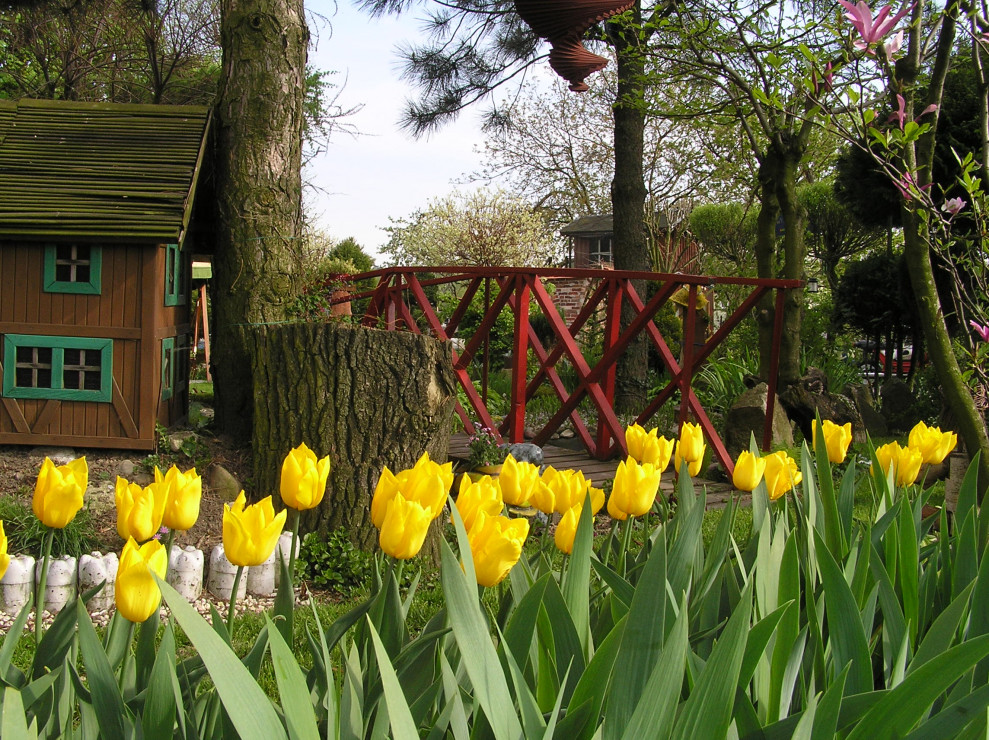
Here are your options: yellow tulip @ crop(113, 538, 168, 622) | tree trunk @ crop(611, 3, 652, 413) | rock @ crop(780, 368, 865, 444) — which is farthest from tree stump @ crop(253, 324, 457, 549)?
tree trunk @ crop(611, 3, 652, 413)

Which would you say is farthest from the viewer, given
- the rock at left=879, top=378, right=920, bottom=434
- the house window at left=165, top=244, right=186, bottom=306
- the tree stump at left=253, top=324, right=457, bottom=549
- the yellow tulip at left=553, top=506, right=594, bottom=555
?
the rock at left=879, top=378, right=920, bottom=434

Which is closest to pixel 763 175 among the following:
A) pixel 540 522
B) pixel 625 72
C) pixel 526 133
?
pixel 625 72

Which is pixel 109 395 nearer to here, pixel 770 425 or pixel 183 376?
pixel 183 376

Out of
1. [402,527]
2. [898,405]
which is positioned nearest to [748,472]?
[402,527]

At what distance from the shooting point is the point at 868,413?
819 cm

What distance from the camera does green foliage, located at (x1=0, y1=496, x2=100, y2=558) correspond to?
12.0 feet

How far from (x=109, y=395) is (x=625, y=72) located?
5669 millimetres

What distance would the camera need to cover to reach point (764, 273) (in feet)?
23.2

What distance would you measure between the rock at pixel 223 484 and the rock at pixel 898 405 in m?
6.54

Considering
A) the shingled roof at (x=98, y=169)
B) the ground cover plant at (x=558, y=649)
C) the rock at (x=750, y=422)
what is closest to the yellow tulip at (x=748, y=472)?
the ground cover plant at (x=558, y=649)

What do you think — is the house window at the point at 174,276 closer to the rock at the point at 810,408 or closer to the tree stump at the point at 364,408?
the tree stump at the point at 364,408

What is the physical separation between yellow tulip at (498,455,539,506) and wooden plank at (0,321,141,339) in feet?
11.3

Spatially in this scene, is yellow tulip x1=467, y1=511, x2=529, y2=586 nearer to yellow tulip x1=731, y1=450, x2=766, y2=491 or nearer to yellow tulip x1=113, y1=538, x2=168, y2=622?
yellow tulip x1=113, y1=538, x2=168, y2=622

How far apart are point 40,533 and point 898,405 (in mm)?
7766
